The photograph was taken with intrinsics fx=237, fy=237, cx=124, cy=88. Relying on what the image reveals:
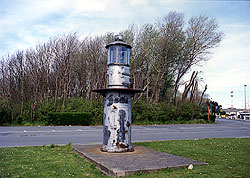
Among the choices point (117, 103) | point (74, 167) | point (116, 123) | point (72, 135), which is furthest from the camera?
point (72, 135)

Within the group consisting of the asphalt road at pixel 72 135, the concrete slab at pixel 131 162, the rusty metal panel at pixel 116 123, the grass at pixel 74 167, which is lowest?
the asphalt road at pixel 72 135

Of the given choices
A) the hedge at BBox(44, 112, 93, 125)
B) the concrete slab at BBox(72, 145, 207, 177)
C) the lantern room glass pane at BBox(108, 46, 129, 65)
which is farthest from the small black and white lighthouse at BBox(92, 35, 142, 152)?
the hedge at BBox(44, 112, 93, 125)

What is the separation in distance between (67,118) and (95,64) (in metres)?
7.59

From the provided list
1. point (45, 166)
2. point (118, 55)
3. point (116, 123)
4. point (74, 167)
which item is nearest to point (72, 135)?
point (116, 123)

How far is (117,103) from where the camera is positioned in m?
7.98

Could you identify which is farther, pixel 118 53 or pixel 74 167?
pixel 118 53

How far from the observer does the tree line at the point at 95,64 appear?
24286mm

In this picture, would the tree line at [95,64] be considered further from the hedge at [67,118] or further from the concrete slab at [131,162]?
the concrete slab at [131,162]

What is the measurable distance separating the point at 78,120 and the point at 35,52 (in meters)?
10.3

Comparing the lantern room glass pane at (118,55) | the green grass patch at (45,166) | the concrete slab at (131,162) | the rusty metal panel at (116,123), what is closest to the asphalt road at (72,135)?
the green grass patch at (45,166)

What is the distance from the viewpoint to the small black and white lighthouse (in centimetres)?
783

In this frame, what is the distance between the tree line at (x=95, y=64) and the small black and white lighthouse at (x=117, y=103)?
16.6 metres

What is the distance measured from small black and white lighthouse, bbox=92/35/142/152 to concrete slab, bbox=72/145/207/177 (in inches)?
16.7

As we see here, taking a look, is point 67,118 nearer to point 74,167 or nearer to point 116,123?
point 116,123
